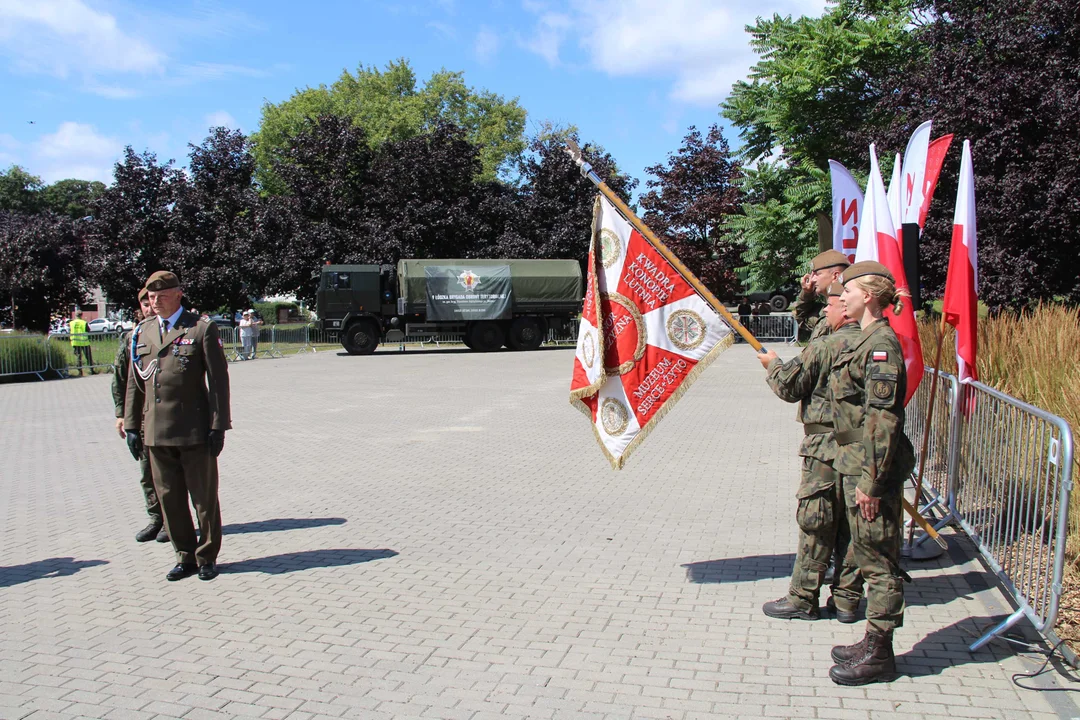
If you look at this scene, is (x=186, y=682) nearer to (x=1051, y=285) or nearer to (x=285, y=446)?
(x=285, y=446)

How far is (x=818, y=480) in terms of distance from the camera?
4.09 meters

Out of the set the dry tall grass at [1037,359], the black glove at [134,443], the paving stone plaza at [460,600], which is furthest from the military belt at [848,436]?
the black glove at [134,443]

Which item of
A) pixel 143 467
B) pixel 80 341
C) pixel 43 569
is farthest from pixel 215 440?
pixel 80 341

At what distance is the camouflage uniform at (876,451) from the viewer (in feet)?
11.7

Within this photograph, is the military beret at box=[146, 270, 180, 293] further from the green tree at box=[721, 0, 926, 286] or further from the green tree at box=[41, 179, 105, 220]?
the green tree at box=[41, 179, 105, 220]

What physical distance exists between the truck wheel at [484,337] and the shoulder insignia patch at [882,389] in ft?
85.4

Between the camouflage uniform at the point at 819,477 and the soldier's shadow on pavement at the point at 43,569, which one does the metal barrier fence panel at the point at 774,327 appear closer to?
the camouflage uniform at the point at 819,477

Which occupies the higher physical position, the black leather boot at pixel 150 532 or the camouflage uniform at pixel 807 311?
the camouflage uniform at pixel 807 311

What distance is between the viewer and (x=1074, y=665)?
3.70m

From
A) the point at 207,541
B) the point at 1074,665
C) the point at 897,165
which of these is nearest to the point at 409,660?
the point at 207,541

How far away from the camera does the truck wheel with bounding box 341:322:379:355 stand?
94.6 ft

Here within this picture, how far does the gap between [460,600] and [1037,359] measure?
5343mm

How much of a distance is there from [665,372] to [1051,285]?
15.2 metres

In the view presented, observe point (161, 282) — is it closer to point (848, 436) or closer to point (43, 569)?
point (43, 569)
